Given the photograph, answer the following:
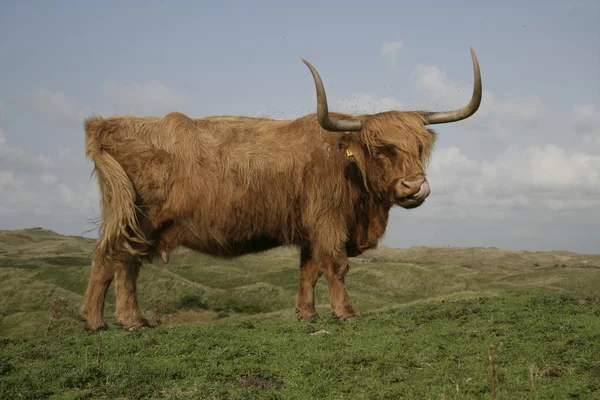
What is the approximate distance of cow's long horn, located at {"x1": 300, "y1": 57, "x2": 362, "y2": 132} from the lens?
353 inches

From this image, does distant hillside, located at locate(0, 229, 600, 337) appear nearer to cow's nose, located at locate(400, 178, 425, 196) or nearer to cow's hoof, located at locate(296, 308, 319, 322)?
cow's hoof, located at locate(296, 308, 319, 322)

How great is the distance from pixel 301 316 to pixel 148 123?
4.01 metres

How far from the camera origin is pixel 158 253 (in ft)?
33.3

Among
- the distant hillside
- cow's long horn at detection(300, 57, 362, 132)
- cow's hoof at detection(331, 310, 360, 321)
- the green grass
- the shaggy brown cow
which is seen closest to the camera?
the green grass

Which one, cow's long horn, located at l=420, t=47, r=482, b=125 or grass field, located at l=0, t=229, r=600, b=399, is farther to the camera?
cow's long horn, located at l=420, t=47, r=482, b=125

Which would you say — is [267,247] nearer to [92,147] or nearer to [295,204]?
[295,204]

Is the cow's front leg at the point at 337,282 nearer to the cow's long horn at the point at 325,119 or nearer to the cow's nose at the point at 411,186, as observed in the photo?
the cow's nose at the point at 411,186

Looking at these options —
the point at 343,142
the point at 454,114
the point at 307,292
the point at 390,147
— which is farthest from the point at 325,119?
the point at 307,292

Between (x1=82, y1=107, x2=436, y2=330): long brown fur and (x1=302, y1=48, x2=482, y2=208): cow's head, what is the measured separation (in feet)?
0.06

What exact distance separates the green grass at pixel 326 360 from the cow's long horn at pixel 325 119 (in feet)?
9.41

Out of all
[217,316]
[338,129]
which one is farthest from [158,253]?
[217,316]

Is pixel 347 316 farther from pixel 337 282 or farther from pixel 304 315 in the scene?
pixel 304 315

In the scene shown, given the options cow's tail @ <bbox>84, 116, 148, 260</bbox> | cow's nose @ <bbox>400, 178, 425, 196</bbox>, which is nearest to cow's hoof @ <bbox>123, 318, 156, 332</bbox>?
cow's tail @ <bbox>84, 116, 148, 260</bbox>

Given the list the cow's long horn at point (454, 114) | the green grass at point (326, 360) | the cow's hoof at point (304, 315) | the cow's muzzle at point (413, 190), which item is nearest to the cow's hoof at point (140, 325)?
the green grass at point (326, 360)
